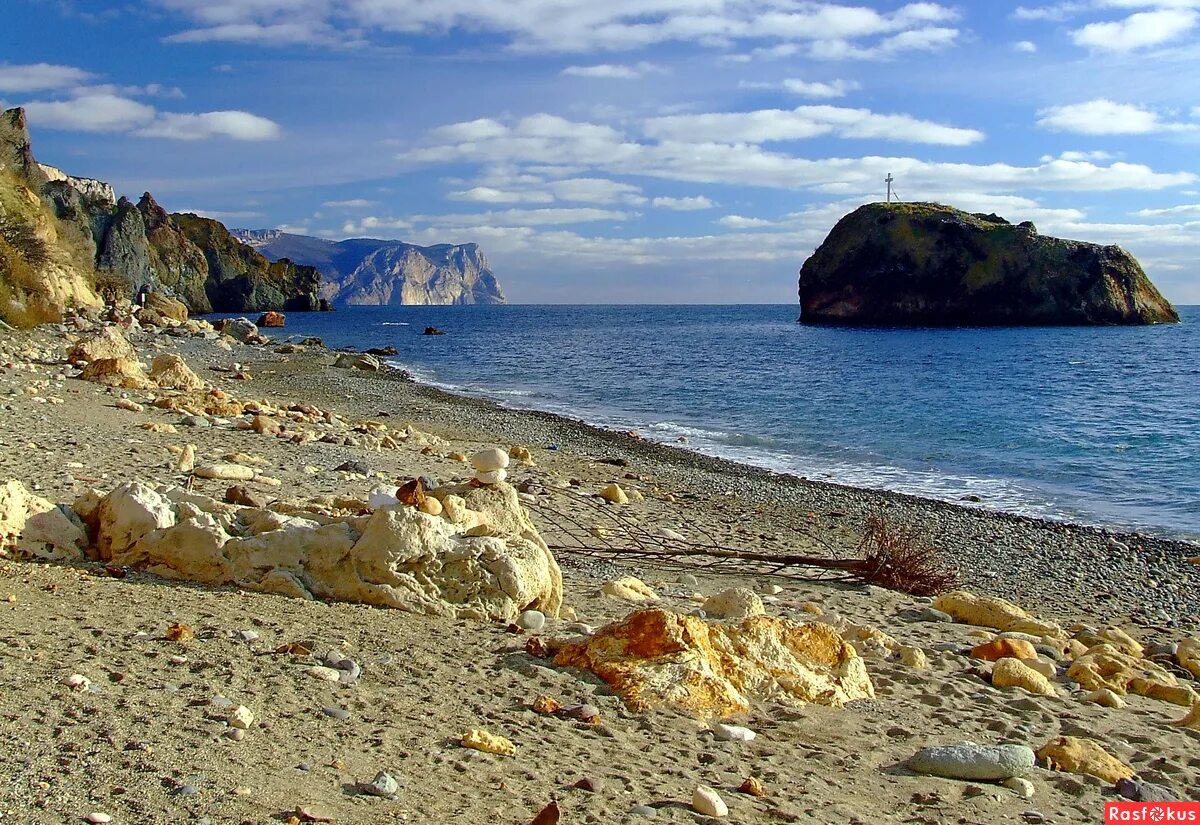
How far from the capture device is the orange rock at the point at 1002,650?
6.89 metres

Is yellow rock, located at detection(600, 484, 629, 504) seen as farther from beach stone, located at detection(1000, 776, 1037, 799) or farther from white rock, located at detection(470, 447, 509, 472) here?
beach stone, located at detection(1000, 776, 1037, 799)

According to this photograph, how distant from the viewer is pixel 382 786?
362cm

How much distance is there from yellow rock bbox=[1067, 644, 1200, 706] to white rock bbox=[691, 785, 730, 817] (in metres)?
3.94

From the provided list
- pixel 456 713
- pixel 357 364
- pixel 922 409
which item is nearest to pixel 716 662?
pixel 456 713

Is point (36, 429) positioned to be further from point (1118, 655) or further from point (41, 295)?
point (41, 295)

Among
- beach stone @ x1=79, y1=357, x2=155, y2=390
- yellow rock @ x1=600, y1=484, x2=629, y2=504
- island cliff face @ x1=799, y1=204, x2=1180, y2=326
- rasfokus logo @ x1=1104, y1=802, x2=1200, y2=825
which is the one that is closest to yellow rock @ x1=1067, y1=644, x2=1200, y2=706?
rasfokus logo @ x1=1104, y1=802, x2=1200, y2=825

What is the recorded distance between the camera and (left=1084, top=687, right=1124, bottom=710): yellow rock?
6152mm

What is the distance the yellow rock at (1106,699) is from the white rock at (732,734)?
9.33 ft

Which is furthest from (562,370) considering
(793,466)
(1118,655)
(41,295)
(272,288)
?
(272,288)

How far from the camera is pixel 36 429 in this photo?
35.9 ft

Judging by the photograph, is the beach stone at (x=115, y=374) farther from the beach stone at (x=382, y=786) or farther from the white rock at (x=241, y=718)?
the beach stone at (x=382, y=786)

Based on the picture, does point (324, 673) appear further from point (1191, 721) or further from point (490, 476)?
point (1191, 721)

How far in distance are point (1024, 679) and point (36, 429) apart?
10.7m

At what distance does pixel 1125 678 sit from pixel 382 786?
563 cm
